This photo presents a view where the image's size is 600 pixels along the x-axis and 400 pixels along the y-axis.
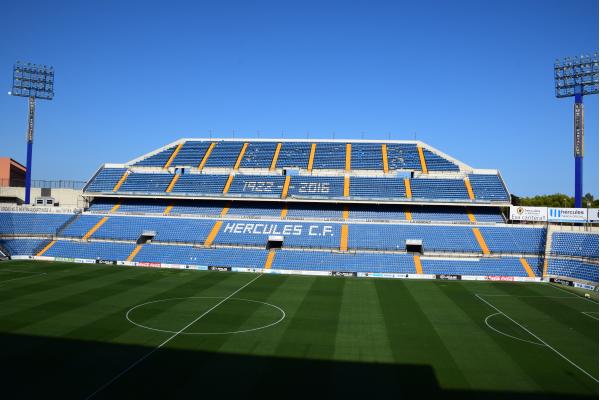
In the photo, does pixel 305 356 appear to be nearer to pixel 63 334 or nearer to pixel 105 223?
pixel 63 334

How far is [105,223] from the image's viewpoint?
4606 centimetres

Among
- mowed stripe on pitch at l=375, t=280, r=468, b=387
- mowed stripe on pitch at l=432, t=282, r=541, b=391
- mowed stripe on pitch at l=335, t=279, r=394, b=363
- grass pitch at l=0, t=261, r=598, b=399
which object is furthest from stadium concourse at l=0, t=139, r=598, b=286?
mowed stripe on pitch at l=432, t=282, r=541, b=391

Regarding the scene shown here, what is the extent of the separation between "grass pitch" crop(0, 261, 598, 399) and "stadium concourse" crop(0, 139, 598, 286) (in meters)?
7.44

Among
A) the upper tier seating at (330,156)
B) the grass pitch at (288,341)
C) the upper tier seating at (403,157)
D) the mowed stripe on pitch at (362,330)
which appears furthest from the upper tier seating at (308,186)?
the mowed stripe on pitch at (362,330)

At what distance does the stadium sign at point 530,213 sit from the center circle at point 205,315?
26.4 m

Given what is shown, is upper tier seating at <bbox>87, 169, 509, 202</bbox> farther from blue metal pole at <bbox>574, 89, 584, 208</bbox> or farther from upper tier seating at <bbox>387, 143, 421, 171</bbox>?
blue metal pole at <bbox>574, 89, 584, 208</bbox>

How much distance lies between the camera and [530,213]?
130 feet

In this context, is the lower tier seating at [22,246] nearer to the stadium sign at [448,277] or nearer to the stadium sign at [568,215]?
the stadium sign at [448,277]

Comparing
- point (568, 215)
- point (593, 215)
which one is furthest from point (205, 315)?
point (593, 215)

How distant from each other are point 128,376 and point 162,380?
4.13ft

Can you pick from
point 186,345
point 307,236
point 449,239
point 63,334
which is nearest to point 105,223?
point 307,236

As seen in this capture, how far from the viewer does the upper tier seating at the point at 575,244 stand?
36578mm

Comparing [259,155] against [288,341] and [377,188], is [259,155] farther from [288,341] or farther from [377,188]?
[288,341]

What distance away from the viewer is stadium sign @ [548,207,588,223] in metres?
38.1
